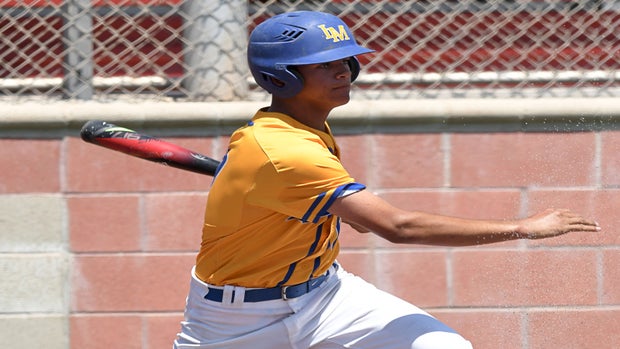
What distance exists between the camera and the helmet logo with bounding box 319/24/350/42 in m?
3.32

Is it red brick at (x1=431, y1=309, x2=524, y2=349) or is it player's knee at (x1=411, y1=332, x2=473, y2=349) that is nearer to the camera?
player's knee at (x1=411, y1=332, x2=473, y2=349)

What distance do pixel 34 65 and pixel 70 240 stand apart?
0.87m

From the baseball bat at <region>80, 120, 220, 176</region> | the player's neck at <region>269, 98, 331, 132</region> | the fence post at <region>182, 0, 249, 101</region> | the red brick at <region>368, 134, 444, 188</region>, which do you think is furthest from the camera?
the fence post at <region>182, 0, 249, 101</region>

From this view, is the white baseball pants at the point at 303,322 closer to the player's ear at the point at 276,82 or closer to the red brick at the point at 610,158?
the player's ear at the point at 276,82

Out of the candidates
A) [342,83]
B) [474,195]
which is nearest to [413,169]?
[474,195]

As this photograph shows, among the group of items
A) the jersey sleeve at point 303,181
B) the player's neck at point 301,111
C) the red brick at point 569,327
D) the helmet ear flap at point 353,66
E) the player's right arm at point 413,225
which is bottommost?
the red brick at point 569,327

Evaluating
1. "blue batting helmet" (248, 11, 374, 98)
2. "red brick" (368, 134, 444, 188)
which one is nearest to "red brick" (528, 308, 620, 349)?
"red brick" (368, 134, 444, 188)

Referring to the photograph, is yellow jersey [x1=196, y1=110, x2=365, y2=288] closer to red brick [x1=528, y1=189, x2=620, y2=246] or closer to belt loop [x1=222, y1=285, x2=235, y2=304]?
belt loop [x1=222, y1=285, x2=235, y2=304]

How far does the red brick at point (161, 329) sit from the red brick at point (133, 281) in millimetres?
41

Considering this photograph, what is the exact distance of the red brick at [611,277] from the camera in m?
4.78

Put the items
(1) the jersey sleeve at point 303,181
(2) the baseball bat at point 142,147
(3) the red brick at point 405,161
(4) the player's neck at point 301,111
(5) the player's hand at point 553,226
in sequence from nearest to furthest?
1. (5) the player's hand at point 553,226
2. (1) the jersey sleeve at point 303,181
3. (4) the player's neck at point 301,111
4. (2) the baseball bat at point 142,147
5. (3) the red brick at point 405,161

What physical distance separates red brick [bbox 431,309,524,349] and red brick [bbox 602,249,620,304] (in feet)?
1.37

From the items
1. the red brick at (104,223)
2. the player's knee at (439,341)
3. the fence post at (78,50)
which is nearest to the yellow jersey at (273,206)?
the player's knee at (439,341)

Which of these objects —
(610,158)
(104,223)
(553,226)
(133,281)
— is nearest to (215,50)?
(104,223)
